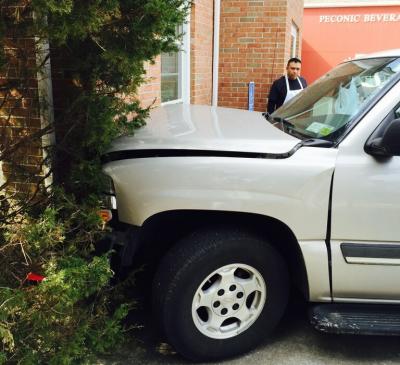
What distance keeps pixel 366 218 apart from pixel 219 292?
99 centimetres

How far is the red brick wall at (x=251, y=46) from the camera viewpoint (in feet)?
28.2

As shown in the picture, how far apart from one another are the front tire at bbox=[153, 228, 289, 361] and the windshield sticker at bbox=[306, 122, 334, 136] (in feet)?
2.65

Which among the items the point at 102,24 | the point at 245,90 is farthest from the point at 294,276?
the point at 245,90

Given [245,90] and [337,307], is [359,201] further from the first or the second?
[245,90]

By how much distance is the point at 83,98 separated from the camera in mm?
2816

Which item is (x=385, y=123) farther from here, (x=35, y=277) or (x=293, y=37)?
(x=293, y=37)

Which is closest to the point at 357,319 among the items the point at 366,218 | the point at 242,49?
the point at 366,218

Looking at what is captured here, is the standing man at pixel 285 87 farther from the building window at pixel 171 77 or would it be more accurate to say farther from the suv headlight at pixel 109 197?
the suv headlight at pixel 109 197

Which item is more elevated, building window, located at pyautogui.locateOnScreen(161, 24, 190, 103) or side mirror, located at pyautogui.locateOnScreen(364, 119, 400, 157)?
building window, located at pyautogui.locateOnScreen(161, 24, 190, 103)

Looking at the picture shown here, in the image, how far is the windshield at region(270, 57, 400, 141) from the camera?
298cm

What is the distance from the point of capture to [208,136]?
297cm

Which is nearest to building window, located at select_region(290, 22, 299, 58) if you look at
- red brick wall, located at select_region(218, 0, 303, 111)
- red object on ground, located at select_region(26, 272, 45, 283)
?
red brick wall, located at select_region(218, 0, 303, 111)

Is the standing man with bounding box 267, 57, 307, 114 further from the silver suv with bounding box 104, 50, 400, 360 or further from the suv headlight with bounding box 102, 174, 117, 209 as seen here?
the suv headlight with bounding box 102, 174, 117, 209

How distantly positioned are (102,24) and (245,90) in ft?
21.9
